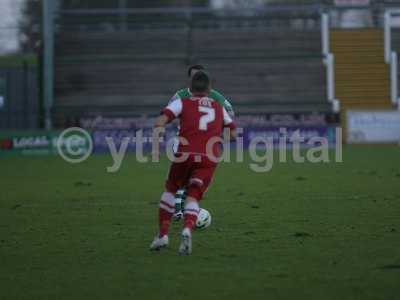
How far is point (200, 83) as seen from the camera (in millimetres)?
10180

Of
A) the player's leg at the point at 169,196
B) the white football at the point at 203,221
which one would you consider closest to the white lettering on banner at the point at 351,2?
the white football at the point at 203,221

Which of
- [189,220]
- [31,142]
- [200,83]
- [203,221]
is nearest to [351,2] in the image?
[31,142]

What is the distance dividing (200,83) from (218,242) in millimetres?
1941

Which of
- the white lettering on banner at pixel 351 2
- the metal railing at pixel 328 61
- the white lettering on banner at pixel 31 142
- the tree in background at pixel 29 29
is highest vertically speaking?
the white lettering on banner at pixel 351 2

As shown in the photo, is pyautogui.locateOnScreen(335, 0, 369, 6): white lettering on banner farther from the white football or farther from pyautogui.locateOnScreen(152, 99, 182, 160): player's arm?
pyautogui.locateOnScreen(152, 99, 182, 160): player's arm

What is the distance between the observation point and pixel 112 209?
14.7 meters

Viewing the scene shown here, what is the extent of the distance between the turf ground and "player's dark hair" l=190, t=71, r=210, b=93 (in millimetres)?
1776

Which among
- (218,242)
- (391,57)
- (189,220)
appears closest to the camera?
(189,220)

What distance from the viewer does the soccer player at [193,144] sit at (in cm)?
1020

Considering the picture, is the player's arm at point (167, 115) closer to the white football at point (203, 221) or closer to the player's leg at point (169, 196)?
the player's leg at point (169, 196)

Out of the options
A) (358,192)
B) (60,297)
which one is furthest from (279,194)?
(60,297)

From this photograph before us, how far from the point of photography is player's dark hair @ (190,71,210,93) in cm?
1019

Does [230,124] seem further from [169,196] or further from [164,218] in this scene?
[164,218]

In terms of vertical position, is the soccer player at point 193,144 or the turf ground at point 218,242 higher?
the soccer player at point 193,144
